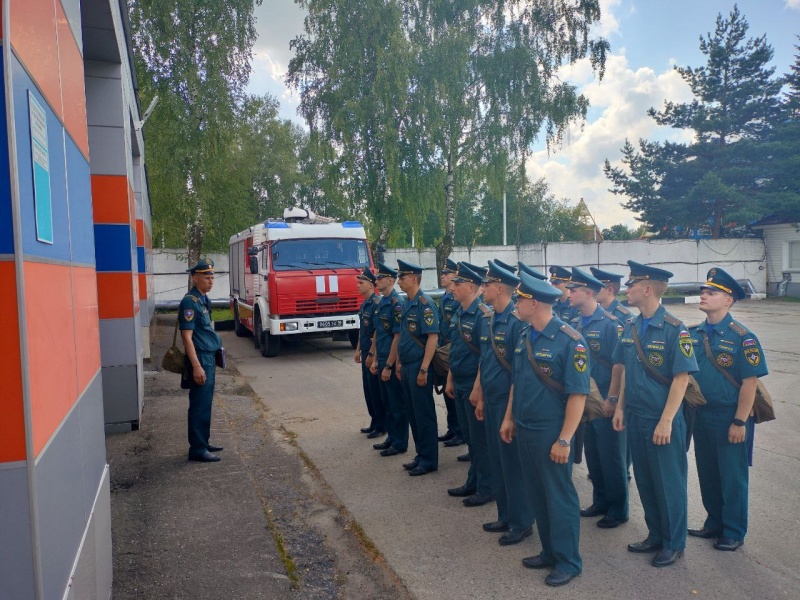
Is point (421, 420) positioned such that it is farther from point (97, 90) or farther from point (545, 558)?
point (97, 90)

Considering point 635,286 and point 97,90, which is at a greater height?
point 97,90

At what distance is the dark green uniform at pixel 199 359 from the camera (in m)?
6.18

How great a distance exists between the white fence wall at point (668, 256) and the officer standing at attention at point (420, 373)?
23120 millimetres

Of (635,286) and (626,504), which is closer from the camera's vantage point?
(635,286)

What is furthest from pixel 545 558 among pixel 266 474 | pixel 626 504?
pixel 266 474

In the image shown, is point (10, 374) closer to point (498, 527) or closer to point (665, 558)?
point (498, 527)

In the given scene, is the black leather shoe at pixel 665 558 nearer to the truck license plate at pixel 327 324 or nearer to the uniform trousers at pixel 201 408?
the uniform trousers at pixel 201 408

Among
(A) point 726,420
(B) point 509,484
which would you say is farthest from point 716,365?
(B) point 509,484

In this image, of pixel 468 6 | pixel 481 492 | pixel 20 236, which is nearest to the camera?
pixel 20 236

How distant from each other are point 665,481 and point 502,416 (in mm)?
1119

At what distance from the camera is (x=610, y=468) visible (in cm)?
469

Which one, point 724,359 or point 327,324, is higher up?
point 724,359

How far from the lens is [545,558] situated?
158 inches

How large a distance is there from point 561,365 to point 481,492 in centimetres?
176
